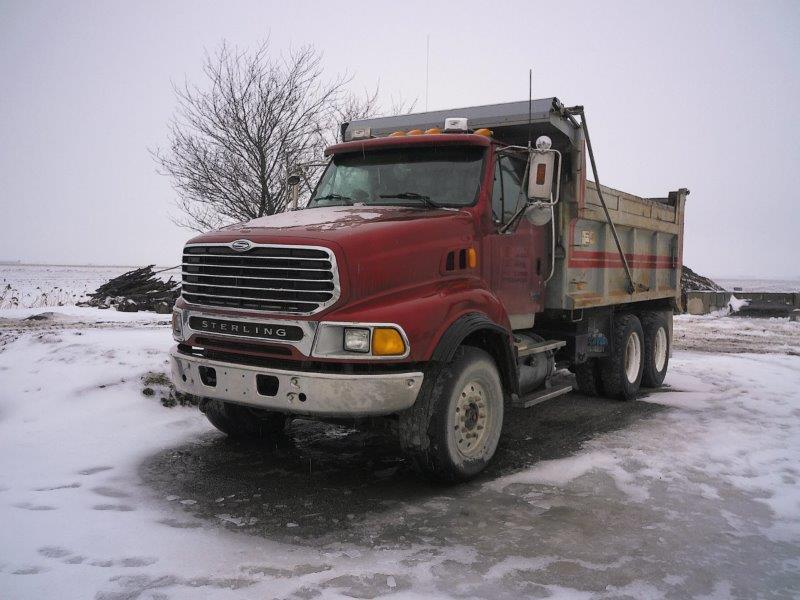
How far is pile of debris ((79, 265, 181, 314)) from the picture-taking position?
19.5 metres

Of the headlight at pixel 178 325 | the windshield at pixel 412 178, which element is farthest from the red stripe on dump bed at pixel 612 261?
the headlight at pixel 178 325

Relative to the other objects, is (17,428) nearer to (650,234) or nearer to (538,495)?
(538,495)

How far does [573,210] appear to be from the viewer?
654 cm

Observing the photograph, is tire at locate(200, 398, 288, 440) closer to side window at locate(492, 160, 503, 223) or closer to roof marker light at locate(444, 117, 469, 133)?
side window at locate(492, 160, 503, 223)

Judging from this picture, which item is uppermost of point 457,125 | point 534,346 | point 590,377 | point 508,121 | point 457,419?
point 508,121

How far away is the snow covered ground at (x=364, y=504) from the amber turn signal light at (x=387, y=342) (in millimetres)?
1061

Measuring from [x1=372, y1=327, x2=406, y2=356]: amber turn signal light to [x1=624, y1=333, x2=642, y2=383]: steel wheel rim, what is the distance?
5.05m

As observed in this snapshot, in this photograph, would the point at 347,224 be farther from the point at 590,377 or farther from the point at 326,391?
the point at 590,377

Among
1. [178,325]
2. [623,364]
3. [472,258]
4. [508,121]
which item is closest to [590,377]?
[623,364]

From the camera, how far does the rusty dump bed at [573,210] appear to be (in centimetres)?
627

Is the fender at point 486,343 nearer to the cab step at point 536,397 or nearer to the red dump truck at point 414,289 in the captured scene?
the red dump truck at point 414,289

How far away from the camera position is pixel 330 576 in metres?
3.22

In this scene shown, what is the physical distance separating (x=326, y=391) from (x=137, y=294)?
18452mm

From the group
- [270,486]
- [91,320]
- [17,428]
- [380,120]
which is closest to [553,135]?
[380,120]
